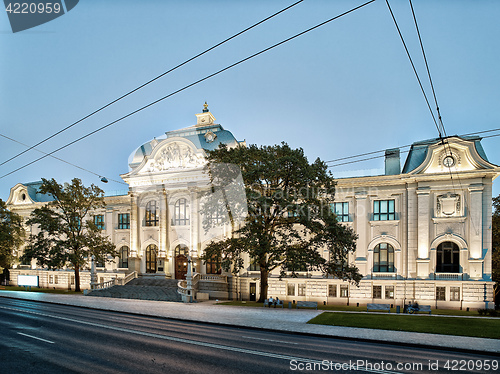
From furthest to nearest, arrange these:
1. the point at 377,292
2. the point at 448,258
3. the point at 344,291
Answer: the point at 344,291, the point at 377,292, the point at 448,258

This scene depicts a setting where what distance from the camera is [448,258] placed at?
3195cm

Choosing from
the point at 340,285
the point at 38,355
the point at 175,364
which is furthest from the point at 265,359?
the point at 340,285

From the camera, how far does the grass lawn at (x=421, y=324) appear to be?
16.4 metres

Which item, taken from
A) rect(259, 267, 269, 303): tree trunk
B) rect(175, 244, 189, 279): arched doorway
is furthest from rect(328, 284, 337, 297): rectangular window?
rect(175, 244, 189, 279): arched doorway

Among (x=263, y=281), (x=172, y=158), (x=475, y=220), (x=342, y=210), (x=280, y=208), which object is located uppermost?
(x=172, y=158)

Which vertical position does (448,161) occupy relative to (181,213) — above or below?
above

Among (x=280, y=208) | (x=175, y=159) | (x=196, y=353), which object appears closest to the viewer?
(x=196, y=353)

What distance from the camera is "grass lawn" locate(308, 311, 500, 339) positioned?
16359 millimetres

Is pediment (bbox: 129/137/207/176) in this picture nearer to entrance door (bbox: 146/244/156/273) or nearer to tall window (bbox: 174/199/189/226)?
tall window (bbox: 174/199/189/226)

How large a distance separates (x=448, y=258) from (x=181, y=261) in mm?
26739

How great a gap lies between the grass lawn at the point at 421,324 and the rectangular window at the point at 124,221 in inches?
1228

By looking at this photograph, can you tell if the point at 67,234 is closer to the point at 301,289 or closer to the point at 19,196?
the point at 19,196

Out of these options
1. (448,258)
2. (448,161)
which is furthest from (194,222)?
(448,161)

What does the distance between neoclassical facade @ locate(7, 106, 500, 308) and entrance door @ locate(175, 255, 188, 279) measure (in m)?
0.11
